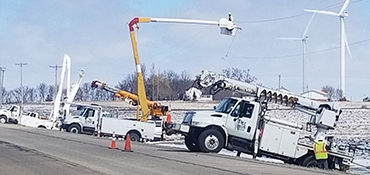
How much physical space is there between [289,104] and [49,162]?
11568mm

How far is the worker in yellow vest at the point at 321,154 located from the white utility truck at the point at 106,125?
805 inches

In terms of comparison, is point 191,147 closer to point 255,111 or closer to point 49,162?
point 255,111

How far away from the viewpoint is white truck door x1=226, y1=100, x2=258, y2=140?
82.9 feet

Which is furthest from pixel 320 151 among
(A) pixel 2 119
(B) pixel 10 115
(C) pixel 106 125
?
(A) pixel 2 119

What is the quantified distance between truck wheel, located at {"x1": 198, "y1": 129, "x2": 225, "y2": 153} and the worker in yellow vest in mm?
3646

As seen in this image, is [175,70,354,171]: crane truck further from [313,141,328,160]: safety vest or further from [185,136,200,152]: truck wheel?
[313,141,328,160]: safety vest

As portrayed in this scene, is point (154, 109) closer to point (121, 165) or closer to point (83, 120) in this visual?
point (83, 120)

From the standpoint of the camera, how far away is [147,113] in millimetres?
47562

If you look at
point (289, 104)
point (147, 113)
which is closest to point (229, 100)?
point (289, 104)

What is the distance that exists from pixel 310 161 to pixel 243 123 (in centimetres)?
300

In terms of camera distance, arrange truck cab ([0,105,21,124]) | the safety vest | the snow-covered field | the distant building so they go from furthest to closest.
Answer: truck cab ([0,105,21,124]) < the snow-covered field < the distant building < the safety vest

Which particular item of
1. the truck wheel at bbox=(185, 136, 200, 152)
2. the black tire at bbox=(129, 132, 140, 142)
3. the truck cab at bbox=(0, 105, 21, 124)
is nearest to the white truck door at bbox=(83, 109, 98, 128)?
the black tire at bbox=(129, 132, 140, 142)

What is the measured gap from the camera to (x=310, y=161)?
25.0 metres

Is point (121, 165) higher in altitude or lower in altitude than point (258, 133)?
lower
